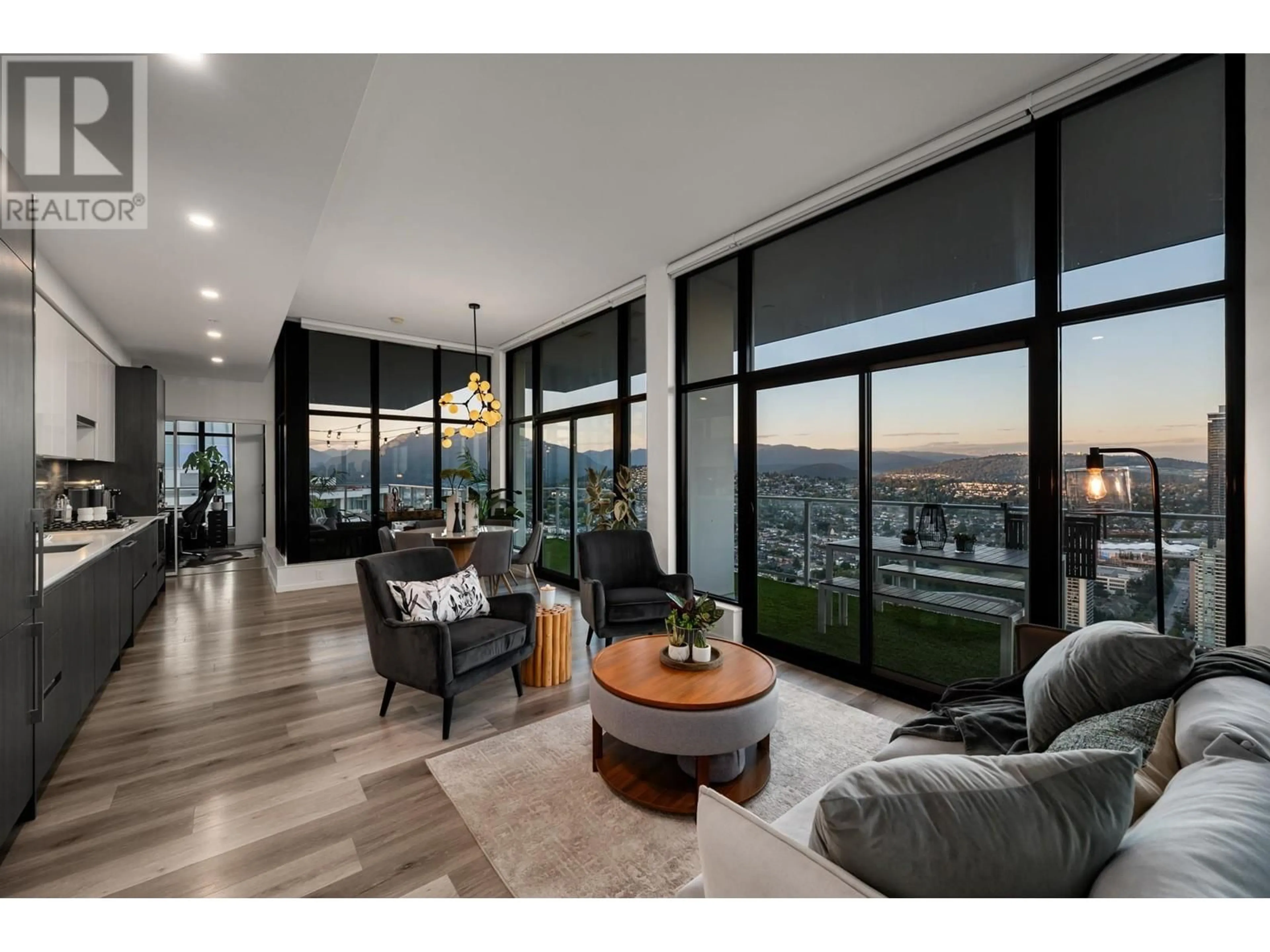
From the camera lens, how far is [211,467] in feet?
27.5

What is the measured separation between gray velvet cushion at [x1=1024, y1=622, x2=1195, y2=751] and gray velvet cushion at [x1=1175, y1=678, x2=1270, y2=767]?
0.25 ft

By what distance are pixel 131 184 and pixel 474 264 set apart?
2.33 meters

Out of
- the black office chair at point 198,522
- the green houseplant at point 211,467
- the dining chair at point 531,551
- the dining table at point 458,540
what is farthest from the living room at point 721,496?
the green houseplant at point 211,467

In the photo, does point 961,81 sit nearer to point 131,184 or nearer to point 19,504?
point 131,184

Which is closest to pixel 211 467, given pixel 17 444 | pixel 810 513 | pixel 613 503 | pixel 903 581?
pixel 613 503

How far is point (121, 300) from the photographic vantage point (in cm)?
409

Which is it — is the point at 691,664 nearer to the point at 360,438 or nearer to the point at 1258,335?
the point at 1258,335

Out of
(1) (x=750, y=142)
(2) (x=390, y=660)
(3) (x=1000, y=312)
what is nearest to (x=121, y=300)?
(2) (x=390, y=660)

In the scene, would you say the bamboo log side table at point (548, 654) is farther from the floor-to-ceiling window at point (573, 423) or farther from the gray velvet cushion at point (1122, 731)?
the gray velvet cushion at point (1122, 731)

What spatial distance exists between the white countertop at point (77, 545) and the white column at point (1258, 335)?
476 centimetres

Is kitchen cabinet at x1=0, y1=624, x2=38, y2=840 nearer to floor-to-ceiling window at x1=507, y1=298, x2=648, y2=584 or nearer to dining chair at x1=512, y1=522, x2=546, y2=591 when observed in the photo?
dining chair at x1=512, y1=522, x2=546, y2=591

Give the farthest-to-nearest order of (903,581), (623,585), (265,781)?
(623,585)
(903,581)
(265,781)

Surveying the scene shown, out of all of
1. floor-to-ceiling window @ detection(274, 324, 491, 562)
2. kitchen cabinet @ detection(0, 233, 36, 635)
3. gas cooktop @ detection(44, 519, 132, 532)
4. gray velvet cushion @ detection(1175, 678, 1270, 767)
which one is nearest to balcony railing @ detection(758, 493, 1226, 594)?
gray velvet cushion @ detection(1175, 678, 1270, 767)

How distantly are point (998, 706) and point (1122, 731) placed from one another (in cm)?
56
